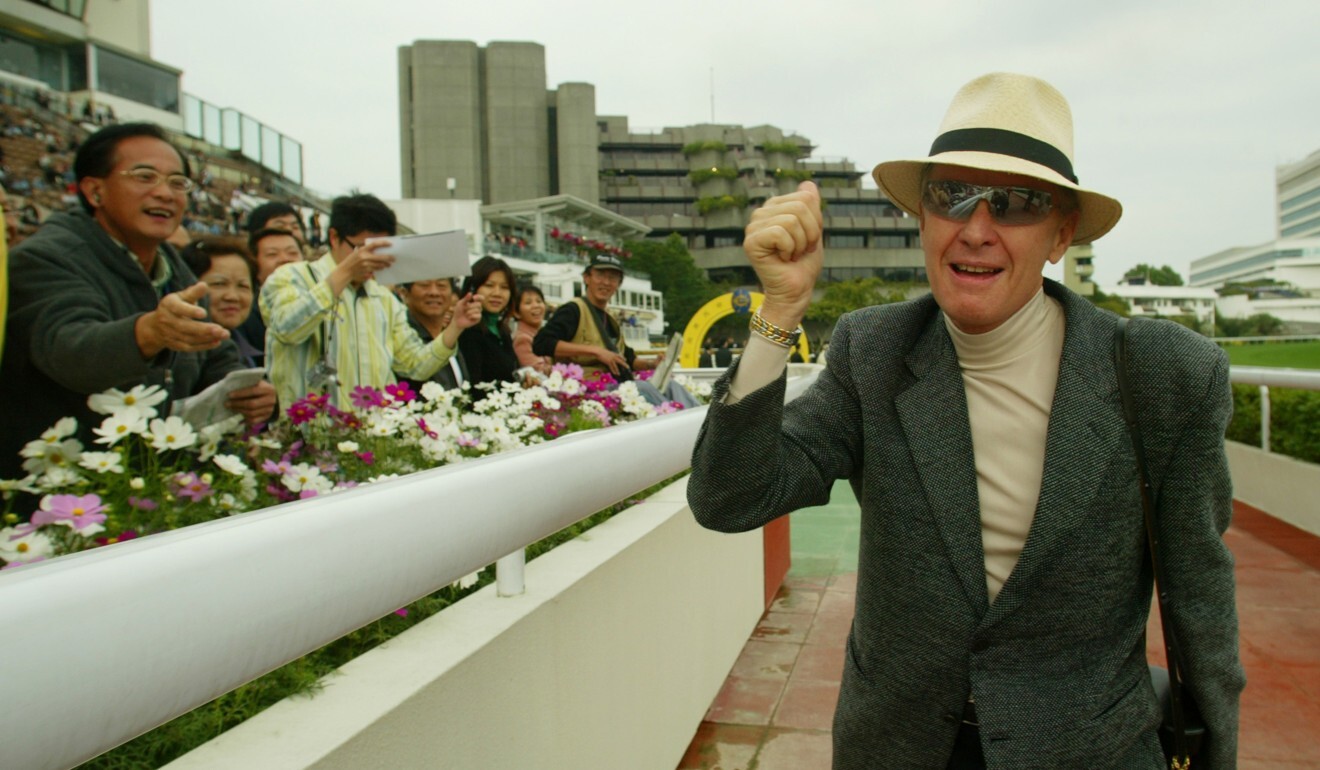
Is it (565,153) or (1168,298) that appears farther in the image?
(1168,298)

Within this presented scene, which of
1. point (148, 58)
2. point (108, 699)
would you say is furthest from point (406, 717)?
point (148, 58)

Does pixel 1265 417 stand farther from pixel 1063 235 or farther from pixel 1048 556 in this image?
pixel 1048 556

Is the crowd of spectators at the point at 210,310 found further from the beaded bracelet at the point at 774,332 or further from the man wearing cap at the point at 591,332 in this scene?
the beaded bracelet at the point at 774,332

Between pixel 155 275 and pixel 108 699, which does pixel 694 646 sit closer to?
pixel 155 275

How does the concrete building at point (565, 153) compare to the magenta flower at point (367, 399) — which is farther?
the concrete building at point (565, 153)

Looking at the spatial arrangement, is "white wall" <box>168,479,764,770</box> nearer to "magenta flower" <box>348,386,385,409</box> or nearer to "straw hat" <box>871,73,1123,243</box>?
"magenta flower" <box>348,386,385,409</box>

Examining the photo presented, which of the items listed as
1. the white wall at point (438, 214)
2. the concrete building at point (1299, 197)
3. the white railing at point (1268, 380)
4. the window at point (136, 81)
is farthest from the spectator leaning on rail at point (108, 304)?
the concrete building at point (1299, 197)

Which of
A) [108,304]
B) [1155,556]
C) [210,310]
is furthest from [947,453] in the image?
[210,310]

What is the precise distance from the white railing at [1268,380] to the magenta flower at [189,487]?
597 centimetres

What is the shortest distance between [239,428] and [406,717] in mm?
1213

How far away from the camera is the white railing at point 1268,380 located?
6.19m

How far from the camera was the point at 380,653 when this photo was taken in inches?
62.4

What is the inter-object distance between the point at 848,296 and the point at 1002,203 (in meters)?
77.2

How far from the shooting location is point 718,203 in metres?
89.6
